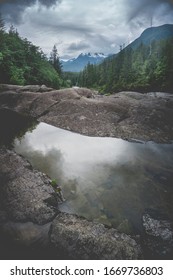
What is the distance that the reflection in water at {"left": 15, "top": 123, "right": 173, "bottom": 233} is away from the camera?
462cm

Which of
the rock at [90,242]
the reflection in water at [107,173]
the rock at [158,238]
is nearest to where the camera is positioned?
the rock at [90,242]

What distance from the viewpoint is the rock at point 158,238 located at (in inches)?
144

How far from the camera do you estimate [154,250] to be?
3.70 m

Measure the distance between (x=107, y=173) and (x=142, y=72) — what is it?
38942 mm

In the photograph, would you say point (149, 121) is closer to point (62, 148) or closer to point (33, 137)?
point (62, 148)

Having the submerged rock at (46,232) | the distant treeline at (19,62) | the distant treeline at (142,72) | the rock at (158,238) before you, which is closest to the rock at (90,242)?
the submerged rock at (46,232)

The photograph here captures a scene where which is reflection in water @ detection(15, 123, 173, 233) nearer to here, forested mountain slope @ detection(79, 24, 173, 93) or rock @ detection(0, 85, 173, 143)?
rock @ detection(0, 85, 173, 143)

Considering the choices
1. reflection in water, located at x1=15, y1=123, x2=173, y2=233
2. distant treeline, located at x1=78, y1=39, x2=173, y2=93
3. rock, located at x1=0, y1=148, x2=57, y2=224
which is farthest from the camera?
distant treeline, located at x1=78, y1=39, x2=173, y2=93

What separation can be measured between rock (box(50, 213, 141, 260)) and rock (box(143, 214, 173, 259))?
0.28 meters

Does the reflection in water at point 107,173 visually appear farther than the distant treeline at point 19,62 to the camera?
No

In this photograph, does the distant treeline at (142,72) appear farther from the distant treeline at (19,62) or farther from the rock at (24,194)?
the rock at (24,194)

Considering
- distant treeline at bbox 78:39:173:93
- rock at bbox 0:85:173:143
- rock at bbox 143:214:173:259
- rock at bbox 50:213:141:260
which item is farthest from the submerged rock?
distant treeline at bbox 78:39:173:93

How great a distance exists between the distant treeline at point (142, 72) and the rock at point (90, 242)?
25.6 metres
